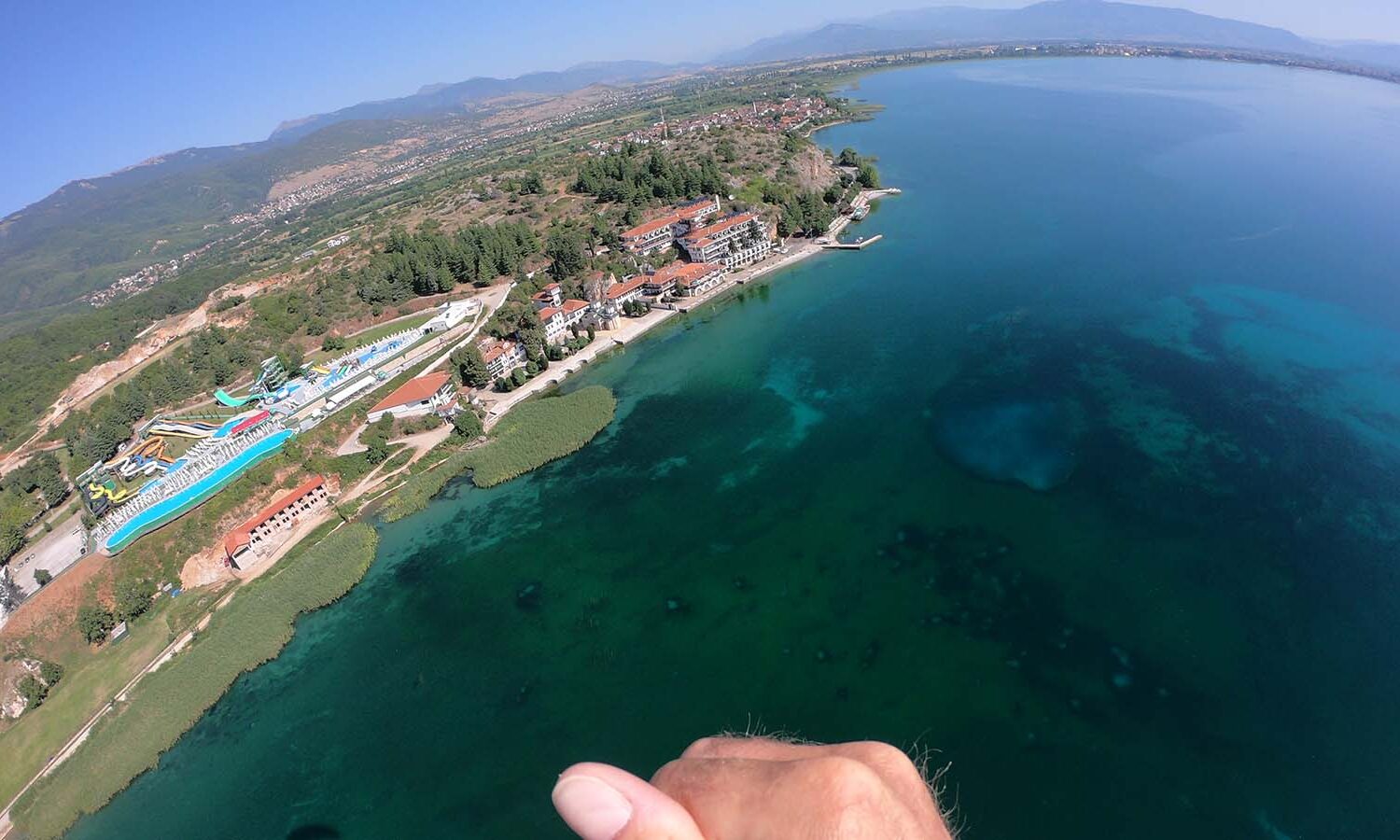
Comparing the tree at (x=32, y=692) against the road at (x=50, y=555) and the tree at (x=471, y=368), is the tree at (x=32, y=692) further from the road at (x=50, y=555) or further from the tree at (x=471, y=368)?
the tree at (x=471, y=368)

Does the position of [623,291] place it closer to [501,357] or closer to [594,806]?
[501,357]

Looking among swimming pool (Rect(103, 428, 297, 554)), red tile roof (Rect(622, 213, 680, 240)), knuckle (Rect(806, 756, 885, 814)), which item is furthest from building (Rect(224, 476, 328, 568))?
red tile roof (Rect(622, 213, 680, 240))

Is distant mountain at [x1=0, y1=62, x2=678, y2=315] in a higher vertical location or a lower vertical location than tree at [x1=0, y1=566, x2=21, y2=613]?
higher

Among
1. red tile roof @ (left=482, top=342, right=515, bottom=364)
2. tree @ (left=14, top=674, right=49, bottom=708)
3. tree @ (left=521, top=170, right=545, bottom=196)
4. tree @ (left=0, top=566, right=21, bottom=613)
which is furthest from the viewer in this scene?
tree @ (left=521, top=170, right=545, bottom=196)

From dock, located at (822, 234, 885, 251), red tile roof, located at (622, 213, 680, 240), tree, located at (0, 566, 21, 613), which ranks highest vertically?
red tile roof, located at (622, 213, 680, 240)

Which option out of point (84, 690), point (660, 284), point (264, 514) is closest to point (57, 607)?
point (84, 690)

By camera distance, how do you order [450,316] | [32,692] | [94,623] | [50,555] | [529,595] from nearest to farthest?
[32,692] → [529,595] → [94,623] → [50,555] → [450,316]

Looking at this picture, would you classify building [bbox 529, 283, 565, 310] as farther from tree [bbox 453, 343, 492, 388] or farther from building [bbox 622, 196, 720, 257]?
building [bbox 622, 196, 720, 257]
